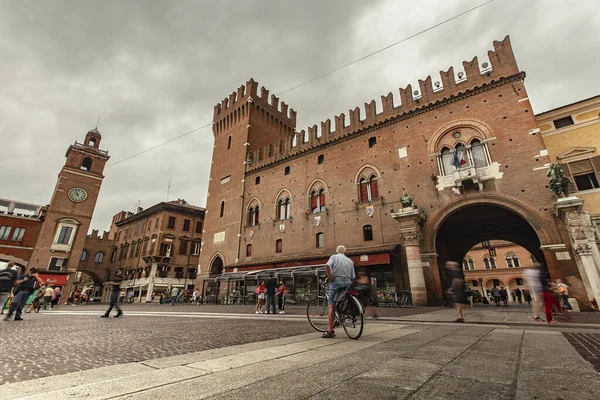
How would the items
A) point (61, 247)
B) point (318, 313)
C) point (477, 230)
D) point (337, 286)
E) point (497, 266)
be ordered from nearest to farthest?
1. point (337, 286)
2. point (318, 313)
3. point (477, 230)
4. point (61, 247)
5. point (497, 266)

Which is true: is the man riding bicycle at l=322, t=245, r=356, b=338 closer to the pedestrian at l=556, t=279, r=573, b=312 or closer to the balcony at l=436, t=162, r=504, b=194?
the pedestrian at l=556, t=279, r=573, b=312

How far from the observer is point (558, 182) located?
41.7ft

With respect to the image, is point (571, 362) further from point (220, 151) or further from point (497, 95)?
point (220, 151)

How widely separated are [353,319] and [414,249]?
12190 mm

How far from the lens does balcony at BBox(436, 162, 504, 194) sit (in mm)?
15375

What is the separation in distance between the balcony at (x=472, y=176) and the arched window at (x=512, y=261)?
3062 cm

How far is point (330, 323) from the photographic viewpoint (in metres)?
4.61

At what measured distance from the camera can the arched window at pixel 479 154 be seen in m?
16.0

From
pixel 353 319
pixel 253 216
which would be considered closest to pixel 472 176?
pixel 353 319

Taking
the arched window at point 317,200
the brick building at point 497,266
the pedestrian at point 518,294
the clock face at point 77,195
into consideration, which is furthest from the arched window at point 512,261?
the clock face at point 77,195

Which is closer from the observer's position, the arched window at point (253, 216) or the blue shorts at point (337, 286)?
the blue shorts at point (337, 286)

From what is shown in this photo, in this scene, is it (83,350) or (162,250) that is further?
(162,250)

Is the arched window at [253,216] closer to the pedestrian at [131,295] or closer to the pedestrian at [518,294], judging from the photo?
the pedestrian at [131,295]

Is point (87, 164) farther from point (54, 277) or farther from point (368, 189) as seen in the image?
point (368, 189)
